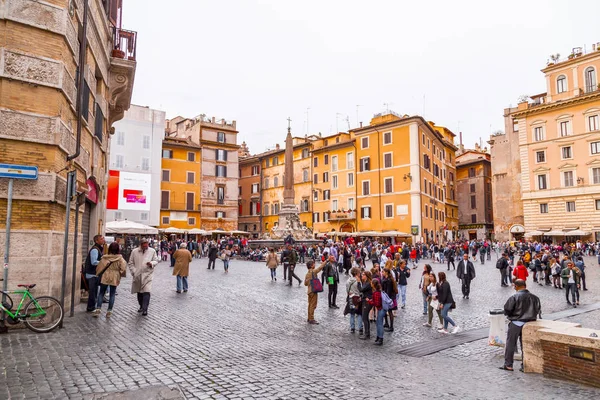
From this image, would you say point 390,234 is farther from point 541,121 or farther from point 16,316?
point 16,316

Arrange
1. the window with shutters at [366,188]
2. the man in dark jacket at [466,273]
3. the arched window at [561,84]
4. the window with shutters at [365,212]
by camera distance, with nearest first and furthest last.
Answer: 1. the man in dark jacket at [466,273]
2. the arched window at [561,84]
3. the window with shutters at [365,212]
4. the window with shutters at [366,188]

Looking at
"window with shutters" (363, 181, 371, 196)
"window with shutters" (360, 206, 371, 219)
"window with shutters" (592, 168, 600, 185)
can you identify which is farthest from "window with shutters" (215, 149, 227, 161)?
"window with shutters" (592, 168, 600, 185)

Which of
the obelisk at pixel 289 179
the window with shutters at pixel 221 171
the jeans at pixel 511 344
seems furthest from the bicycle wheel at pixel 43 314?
the window with shutters at pixel 221 171

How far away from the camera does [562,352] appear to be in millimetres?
5871

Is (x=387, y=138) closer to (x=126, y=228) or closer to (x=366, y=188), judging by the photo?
(x=366, y=188)

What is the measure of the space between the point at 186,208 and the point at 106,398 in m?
48.7

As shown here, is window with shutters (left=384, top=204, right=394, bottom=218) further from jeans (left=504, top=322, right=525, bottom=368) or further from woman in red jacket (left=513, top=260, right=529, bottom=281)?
jeans (left=504, top=322, right=525, bottom=368)

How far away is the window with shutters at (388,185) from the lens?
4644 cm

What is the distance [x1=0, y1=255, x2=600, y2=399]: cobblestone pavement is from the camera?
522 cm

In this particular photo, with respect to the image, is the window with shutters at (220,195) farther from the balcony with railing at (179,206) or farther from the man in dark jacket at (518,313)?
the man in dark jacket at (518,313)

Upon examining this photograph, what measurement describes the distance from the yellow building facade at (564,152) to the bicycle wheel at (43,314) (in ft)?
137

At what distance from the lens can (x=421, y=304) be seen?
41.0ft

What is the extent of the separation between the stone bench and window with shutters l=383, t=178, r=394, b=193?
40.5m

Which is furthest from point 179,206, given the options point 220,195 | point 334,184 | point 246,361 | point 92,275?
point 246,361
